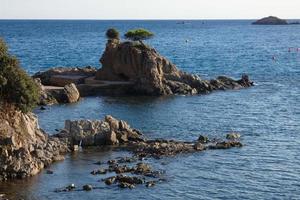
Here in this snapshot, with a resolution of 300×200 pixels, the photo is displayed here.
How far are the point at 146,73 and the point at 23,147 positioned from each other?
5194 cm

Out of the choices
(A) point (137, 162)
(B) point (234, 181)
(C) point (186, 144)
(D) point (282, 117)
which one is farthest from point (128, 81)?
(B) point (234, 181)

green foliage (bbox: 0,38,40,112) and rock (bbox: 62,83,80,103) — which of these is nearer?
green foliage (bbox: 0,38,40,112)

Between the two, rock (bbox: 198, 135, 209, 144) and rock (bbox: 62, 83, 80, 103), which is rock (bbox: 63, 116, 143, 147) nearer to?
rock (bbox: 198, 135, 209, 144)

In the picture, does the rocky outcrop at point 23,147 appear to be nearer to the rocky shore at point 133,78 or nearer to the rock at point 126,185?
the rock at point 126,185

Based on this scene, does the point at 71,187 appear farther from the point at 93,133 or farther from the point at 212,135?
the point at 212,135

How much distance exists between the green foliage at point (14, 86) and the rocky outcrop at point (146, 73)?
4577 cm

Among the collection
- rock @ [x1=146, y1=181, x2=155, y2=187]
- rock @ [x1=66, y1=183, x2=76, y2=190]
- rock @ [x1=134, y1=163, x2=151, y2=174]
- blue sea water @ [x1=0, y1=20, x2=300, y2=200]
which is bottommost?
blue sea water @ [x1=0, y1=20, x2=300, y2=200]

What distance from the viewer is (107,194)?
50156 millimetres

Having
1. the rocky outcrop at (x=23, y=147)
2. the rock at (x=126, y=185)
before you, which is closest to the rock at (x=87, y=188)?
the rock at (x=126, y=185)

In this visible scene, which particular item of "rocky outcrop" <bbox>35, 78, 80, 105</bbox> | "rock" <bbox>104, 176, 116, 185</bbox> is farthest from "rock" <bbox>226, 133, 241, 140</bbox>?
"rocky outcrop" <bbox>35, 78, 80, 105</bbox>

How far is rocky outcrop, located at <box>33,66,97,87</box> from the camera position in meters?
111

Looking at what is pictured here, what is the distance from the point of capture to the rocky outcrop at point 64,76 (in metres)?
111

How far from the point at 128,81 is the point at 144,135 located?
3743 centimetres

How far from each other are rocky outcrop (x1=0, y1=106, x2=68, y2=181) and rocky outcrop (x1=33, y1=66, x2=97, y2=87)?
4699 centimetres
